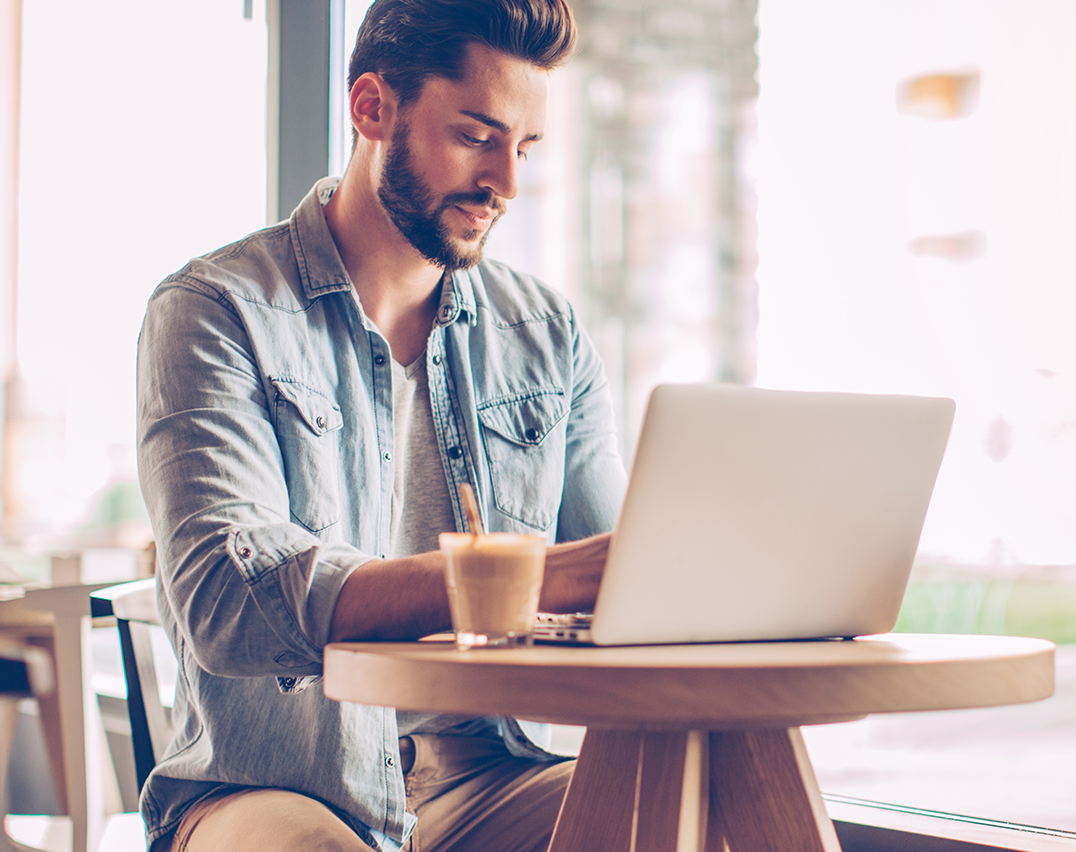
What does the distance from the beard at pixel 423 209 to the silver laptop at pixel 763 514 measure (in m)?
0.63

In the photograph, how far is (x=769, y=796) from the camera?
890 millimetres

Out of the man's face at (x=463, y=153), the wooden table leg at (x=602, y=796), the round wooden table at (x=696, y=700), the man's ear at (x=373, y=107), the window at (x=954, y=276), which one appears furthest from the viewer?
the window at (x=954, y=276)

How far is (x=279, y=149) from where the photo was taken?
86.9 inches

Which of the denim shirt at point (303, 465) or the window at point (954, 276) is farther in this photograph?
the window at point (954, 276)

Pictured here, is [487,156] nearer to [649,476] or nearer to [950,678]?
[649,476]

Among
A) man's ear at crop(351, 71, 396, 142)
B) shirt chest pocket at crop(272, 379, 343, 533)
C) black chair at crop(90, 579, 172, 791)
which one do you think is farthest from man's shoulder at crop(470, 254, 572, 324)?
black chair at crop(90, 579, 172, 791)

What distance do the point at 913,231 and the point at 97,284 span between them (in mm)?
2126

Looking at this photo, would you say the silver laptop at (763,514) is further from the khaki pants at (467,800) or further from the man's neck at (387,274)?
the man's neck at (387,274)

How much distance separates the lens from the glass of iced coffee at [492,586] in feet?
2.41

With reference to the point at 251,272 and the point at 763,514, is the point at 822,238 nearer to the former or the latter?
the point at 251,272

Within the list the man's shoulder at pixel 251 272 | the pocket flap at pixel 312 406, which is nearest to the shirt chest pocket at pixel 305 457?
the pocket flap at pixel 312 406

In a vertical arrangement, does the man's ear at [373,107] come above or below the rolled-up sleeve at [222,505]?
above

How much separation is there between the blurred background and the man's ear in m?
0.21

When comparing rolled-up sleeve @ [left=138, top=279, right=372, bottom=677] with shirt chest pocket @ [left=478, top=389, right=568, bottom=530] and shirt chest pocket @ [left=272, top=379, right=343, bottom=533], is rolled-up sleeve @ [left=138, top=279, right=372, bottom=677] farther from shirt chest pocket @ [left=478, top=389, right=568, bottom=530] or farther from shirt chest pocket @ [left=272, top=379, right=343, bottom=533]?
shirt chest pocket @ [left=478, top=389, right=568, bottom=530]
